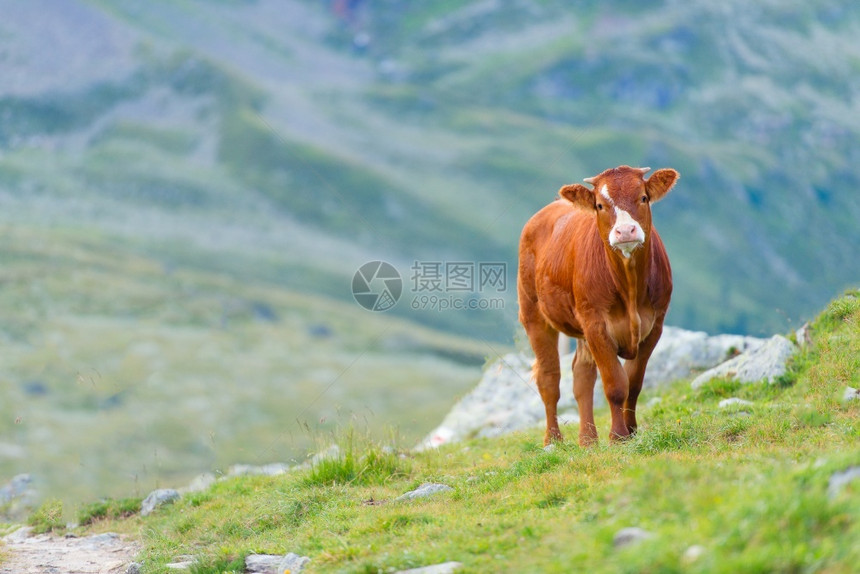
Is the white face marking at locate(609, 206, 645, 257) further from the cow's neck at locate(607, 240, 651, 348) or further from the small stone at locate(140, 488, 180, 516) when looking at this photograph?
the small stone at locate(140, 488, 180, 516)

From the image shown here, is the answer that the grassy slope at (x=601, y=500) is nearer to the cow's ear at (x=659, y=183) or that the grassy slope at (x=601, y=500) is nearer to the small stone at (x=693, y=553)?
the small stone at (x=693, y=553)

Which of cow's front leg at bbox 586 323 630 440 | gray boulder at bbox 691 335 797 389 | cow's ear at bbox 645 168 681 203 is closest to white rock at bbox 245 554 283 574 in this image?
cow's front leg at bbox 586 323 630 440

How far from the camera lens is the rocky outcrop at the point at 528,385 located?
64.0 ft

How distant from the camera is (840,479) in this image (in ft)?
21.7

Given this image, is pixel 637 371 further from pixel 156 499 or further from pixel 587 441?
pixel 156 499

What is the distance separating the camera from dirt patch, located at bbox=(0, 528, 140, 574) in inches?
444

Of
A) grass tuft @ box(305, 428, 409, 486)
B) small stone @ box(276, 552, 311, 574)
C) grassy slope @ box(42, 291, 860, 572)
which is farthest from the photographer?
grass tuft @ box(305, 428, 409, 486)

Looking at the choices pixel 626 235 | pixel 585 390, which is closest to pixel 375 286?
pixel 585 390

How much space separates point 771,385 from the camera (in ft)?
47.2

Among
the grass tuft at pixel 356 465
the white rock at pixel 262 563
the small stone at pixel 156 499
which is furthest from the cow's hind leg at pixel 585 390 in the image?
the small stone at pixel 156 499

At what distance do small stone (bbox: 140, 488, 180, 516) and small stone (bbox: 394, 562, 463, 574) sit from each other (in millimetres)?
7692

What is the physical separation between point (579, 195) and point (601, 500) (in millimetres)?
5201

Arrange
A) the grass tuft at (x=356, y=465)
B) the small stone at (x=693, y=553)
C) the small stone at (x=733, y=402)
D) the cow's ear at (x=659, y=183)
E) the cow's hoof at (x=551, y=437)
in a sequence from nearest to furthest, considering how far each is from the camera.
Result: 1. the small stone at (x=693, y=553)
2. the cow's ear at (x=659, y=183)
3. the grass tuft at (x=356, y=465)
4. the small stone at (x=733, y=402)
5. the cow's hoof at (x=551, y=437)

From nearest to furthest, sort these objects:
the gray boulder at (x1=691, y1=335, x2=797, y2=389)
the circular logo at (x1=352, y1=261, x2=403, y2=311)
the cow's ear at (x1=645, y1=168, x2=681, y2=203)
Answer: the cow's ear at (x1=645, y1=168, x2=681, y2=203), the gray boulder at (x1=691, y1=335, x2=797, y2=389), the circular logo at (x1=352, y1=261, x2=403, y2=311)
